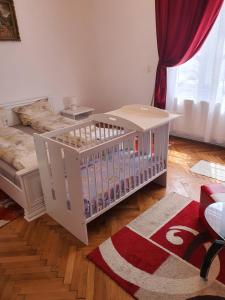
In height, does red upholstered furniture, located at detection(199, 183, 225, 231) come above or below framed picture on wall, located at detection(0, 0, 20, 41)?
below

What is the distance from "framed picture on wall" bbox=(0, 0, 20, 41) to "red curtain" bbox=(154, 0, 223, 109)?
2009 mm

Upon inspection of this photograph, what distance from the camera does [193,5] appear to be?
9.86ft

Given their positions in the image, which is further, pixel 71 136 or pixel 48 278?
pixel 71 136

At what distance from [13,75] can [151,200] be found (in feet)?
8.70

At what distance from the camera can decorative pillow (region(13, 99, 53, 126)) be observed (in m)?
3.35

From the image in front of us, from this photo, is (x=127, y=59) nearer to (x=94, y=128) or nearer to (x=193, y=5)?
(x=193, y=5)

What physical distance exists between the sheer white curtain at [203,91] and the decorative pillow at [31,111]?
6.28 ft

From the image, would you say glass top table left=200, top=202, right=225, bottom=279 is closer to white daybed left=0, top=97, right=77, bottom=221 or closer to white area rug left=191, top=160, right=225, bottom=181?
white area rug left=191, top=160, right=225, bottom=181

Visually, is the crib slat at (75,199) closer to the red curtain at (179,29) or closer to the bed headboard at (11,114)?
Result: the bed headboard at (11,114)

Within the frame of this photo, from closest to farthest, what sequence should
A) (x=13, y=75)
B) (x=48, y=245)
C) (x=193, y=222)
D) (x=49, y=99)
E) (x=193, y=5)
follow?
(x=48, y=245)
(x=193, y=222)
(x=193, y=5)
(x=13, y=75)
(x=49, y=99)

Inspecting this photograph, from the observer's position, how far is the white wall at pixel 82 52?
11.4 feet

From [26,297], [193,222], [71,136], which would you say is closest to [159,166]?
[193,222]

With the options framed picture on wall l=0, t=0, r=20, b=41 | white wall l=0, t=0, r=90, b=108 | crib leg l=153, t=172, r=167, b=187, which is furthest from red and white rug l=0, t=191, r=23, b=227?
framed picture on wall l=0, t=0, r=20, b=41

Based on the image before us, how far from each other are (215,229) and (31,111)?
9.47 ft
